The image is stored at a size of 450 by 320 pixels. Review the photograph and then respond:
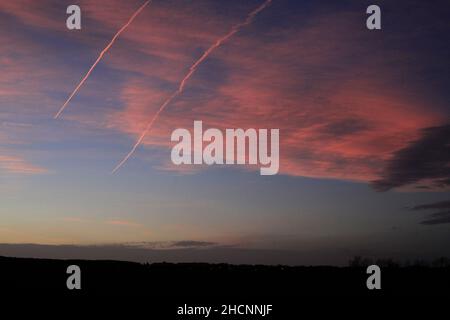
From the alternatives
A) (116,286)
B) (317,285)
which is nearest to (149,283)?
(116,286)

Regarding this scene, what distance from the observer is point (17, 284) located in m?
37.9

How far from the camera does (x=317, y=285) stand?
43.3 metres

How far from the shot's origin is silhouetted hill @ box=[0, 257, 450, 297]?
37.3 m

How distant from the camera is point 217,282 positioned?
144ft

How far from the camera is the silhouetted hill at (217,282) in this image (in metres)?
37.3
